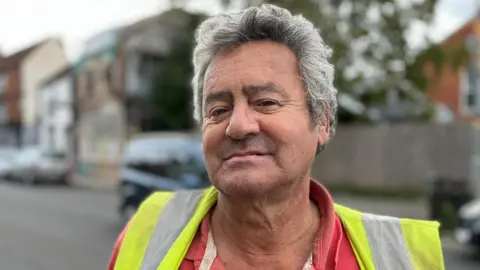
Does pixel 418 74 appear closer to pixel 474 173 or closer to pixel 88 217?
pixel 474 173

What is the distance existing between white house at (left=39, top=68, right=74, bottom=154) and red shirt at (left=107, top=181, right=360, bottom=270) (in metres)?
33.3

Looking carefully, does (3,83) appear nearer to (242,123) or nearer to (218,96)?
(218,96)

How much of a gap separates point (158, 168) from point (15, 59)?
4736 cm

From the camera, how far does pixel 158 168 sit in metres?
11.2

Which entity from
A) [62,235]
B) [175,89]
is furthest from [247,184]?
[175,89]

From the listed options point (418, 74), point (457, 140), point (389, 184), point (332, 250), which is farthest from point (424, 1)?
point (332, 250)

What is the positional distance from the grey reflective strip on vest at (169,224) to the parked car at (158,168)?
331 inches

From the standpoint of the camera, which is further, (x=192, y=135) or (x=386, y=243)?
(x=192, y=135)

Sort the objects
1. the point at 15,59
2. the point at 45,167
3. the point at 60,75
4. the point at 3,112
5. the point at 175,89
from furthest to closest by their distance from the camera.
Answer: the point at 15,59, the point at 3,112, the point at 60,75, the point at 45,167, the point at 175,89

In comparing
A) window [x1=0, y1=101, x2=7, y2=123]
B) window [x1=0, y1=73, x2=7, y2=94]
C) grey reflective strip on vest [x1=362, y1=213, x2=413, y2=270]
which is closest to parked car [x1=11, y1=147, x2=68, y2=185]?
window [x1=0, y1=101, x2=7, y2=123]

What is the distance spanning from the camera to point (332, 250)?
6.02ft

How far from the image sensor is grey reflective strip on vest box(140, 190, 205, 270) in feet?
5.97

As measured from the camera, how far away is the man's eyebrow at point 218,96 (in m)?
1.74

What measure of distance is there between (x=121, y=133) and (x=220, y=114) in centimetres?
2843
